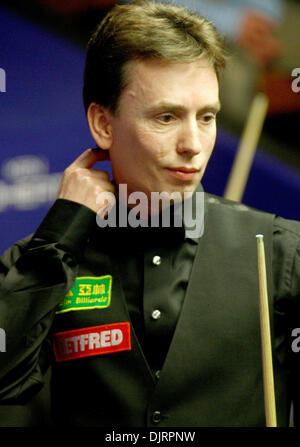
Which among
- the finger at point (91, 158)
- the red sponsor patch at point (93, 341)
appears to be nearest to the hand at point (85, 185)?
the finger at point (91, 158)

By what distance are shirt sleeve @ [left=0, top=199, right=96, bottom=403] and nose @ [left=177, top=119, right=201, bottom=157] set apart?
0.75 feet

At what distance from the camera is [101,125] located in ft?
4.73

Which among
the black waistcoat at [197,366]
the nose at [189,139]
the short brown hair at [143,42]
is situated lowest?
the black waistcoat at [197,366]

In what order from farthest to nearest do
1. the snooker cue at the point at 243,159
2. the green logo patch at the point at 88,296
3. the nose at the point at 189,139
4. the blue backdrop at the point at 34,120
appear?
the snooker cue at the point at 243,159 < the blue backdrop at the point at 34,120 < the green logo patch at the point at 88,296 < the nose at the point at 189,139

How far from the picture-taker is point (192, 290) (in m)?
1.40

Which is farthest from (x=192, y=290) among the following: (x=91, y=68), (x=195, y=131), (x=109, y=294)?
(x=91, y=68)

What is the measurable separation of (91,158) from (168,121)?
228mm

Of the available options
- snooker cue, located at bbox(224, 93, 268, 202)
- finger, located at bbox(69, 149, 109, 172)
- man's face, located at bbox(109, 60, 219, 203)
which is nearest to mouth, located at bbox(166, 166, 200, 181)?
man's face, located at bbox(109, 60, 219, 203)

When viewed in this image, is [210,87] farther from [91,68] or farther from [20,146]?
[20,146]

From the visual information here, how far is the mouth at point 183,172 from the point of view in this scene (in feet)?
4.35

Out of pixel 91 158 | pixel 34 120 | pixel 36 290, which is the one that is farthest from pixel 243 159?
pixel 36 290

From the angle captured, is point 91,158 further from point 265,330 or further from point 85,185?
point 265,330

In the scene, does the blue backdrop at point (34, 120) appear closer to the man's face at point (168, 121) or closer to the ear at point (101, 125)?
the ear at point (101, 125)

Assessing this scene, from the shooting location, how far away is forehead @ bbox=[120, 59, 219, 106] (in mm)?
1308
